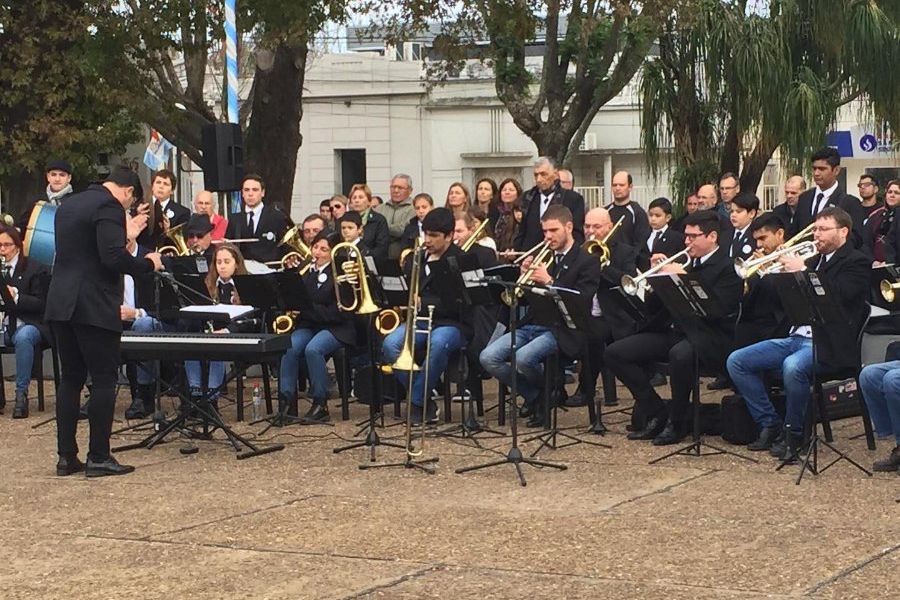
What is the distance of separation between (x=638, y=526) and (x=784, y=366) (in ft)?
7.40

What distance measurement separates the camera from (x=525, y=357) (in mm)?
11188

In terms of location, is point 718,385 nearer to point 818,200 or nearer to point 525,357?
point 818,200

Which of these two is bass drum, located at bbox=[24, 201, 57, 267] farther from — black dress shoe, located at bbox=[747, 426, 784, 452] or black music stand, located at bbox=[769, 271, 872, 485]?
black music stand, located at bbox=[769, 271, 872, 485]

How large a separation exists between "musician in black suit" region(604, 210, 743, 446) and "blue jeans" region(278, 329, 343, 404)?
8.12 ft

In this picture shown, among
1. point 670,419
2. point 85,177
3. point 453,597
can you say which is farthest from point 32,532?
point 85,177

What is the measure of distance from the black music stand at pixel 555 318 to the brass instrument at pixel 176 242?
4.29 m

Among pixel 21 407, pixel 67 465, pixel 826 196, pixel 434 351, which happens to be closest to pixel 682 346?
pixel 434 351

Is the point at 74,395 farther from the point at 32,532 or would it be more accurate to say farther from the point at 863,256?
the point at 863,256

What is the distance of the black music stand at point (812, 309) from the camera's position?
9.12 metres

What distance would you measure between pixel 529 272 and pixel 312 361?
7.79 feet

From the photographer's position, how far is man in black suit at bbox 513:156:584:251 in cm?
1383

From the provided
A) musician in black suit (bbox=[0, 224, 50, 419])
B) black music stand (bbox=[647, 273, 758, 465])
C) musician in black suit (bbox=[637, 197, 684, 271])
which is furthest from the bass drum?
black music stand (bbox=[647, 273, 758, 465])

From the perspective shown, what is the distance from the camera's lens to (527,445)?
10.7 meters

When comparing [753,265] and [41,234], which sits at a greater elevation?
[41,234]
